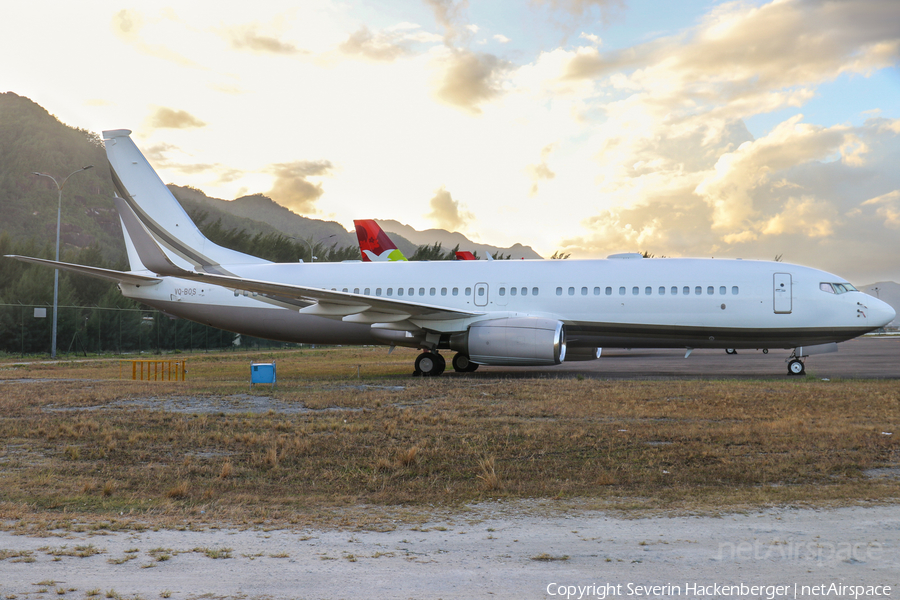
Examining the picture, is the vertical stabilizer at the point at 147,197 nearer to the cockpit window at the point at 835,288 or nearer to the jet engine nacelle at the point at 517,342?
the jet engine nacelle at the point at 517,342

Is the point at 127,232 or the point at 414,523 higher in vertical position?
the point at 127,232

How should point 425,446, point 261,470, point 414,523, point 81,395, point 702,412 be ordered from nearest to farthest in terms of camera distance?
point 414,523 → point 261,470 → point 425,446 → point 702,412 → point 81,395

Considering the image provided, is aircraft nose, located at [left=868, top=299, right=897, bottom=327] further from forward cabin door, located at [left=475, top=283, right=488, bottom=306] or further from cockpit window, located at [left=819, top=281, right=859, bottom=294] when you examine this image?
forward cabin door, located at [left=475, top=283, right=488, bottom=306]

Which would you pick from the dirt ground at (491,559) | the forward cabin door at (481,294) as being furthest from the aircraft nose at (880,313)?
the dirt ground at (491,559)

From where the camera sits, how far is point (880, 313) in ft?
60.7

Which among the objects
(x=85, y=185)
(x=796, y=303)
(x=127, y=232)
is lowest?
(x=796, y=303)

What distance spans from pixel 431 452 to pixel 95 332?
39.1 m

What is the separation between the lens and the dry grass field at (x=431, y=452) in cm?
645

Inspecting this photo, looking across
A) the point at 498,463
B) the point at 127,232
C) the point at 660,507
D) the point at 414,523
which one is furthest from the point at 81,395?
the point at 660,507

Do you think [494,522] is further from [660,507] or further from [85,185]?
[85,185]

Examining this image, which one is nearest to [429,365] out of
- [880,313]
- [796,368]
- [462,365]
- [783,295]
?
[462,365]

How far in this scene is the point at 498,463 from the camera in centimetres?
799

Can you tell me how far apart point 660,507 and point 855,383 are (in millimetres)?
12780

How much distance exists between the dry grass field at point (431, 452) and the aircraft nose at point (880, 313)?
432cm
